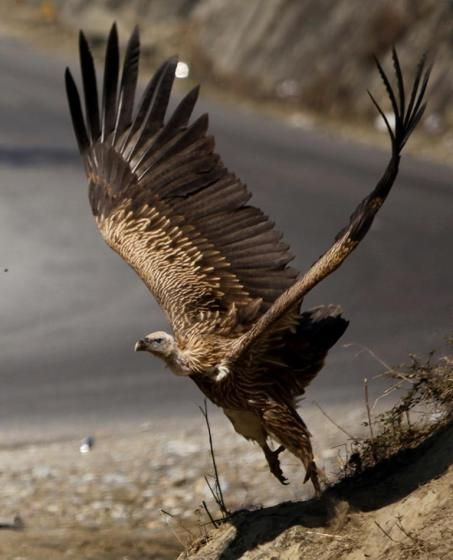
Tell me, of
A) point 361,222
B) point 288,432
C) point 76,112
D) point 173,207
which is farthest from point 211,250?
point 361,222

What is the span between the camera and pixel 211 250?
7816 mm

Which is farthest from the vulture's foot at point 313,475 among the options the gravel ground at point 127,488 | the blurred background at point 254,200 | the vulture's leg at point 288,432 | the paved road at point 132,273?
the paved road at point 132,273

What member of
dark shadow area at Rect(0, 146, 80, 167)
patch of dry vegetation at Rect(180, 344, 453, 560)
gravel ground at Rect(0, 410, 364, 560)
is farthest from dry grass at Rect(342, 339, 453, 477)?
dark shadow area at Rect(0, 146, 80, 167)

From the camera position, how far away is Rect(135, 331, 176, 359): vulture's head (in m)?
6.88

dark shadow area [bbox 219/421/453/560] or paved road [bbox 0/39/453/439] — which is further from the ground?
paved road [bbox 0/39/453/439]

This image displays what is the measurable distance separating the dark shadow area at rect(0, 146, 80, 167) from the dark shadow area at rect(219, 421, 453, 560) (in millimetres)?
10053

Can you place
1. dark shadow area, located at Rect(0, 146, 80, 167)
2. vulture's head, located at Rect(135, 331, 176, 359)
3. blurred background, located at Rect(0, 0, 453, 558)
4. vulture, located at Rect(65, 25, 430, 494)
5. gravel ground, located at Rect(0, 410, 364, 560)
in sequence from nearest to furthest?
vulture, located at Rect(65, 25, 430, 494), vulture's head, located at Rect(135, 331, 176, 359), gravel ground, located at Rect(0, 410, 364, 560), blurred background, located at Rect(0, 0, 453, 558), dark shadow area, located at Rect(0, 146, 80, 167)

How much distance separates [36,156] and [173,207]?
8809mm

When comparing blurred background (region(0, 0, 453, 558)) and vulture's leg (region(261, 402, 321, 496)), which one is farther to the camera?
blurred background (region(0, 0, 453, 558))

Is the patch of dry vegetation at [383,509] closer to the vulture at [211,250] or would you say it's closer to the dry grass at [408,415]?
the dry grass at [408,415]

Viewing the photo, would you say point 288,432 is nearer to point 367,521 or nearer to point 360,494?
point 360,494

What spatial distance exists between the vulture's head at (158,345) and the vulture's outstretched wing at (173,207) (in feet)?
1.06

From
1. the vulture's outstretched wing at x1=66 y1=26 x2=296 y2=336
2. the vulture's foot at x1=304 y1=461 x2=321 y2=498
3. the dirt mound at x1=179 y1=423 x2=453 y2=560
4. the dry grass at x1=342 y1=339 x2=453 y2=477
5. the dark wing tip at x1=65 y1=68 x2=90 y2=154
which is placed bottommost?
the dirt mound at x1=179 y1=423 x2=453 y2=560

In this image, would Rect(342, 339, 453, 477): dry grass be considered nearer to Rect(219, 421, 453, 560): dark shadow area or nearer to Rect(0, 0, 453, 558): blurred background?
Rect(219, 421, 453, 560): dark shadow area
